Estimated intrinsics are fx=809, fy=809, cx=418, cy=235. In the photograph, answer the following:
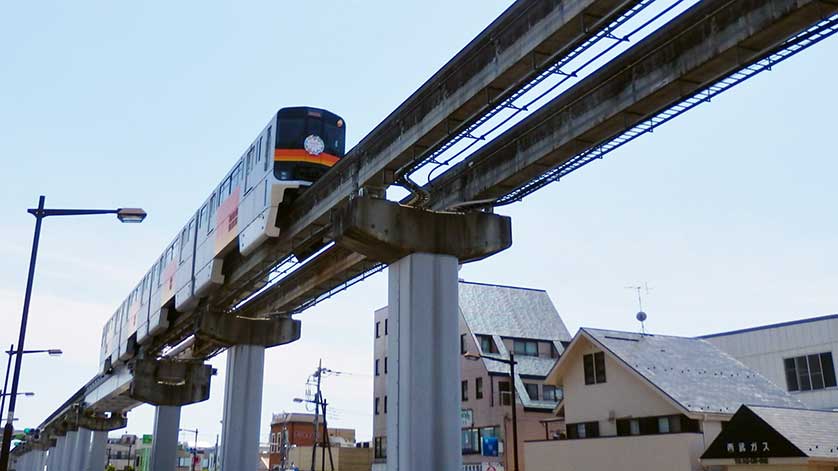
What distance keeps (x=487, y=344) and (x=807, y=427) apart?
1177 inches

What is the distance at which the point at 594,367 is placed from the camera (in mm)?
38562

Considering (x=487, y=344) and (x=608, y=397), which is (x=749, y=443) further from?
(x=487, y=344)

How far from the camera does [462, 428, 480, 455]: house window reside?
185 ft

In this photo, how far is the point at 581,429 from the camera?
3872 centimetres

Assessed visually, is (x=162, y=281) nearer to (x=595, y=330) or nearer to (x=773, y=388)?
(x=595, y=330)

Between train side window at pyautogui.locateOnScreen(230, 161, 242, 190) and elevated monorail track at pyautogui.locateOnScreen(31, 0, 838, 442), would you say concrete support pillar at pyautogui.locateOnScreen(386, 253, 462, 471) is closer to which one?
elevated monorail track at pyautogui.locateOnScreen(31, 0, 838, 442)

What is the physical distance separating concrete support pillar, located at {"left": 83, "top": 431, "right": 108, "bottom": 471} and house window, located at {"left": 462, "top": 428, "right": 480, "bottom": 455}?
1586 inches

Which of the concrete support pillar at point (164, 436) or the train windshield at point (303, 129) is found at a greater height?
the train windshield at point (303, 129)

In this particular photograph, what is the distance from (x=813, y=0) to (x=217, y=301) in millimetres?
28071

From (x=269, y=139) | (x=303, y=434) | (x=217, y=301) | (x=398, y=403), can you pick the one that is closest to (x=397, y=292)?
(x=398, y=403)

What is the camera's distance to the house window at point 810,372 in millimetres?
44750

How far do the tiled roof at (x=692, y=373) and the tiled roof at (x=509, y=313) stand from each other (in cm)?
2029

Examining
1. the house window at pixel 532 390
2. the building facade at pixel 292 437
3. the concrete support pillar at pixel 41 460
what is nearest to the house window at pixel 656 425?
the house window at pixel 532 390

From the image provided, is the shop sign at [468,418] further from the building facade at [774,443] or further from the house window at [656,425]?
the building facade at [774,443]
